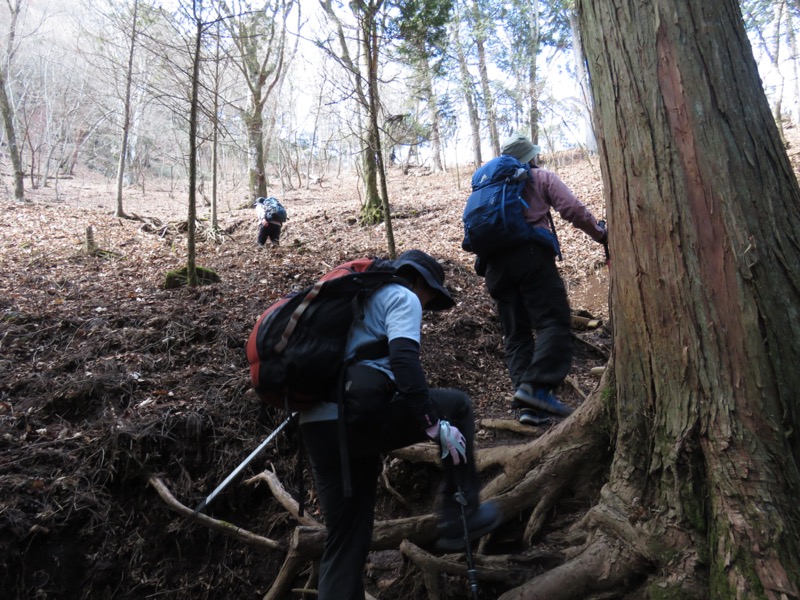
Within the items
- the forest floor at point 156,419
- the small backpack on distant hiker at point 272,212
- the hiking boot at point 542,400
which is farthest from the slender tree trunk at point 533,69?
the hiking boot at point 542,400

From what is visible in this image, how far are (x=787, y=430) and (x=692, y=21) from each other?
185cm

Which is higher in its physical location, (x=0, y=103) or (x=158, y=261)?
(x=0, y=103)

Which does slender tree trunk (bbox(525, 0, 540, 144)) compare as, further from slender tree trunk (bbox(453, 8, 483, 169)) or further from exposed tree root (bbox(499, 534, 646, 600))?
exposed tree root (bbox(499, 534, 646, 600))

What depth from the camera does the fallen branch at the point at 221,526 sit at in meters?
3.75

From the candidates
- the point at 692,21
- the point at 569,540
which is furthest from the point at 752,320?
the point at 569,540

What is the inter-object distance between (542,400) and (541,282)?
0.91 metres

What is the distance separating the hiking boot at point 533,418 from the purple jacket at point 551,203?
55.1 inches

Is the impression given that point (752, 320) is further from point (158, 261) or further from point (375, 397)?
point (158, 261)

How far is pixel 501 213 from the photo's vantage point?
12.2 feet

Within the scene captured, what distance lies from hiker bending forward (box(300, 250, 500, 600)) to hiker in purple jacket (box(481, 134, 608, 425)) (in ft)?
3.98

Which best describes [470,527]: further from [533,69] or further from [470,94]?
[470,94]

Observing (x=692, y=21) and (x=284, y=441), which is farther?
(x=284, y=441)

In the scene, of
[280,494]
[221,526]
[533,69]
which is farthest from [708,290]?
[533,69]

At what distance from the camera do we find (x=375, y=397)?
2408 mm
